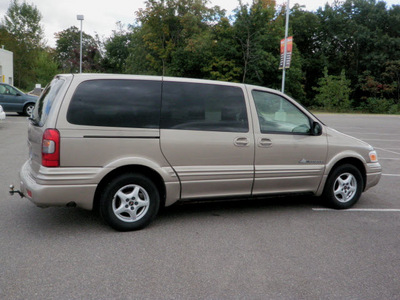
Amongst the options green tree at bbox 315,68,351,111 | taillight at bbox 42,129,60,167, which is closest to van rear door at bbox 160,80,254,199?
taillight at bbox 42,129,60,167

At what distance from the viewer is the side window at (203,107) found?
4.71 m

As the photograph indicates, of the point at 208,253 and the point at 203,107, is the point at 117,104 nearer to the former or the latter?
the point at 203,107

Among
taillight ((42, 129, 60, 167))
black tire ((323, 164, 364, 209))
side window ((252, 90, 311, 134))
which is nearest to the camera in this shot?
taillight ((42, 129, 60, 167))

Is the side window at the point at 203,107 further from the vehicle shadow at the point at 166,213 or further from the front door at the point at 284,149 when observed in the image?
the vehicle shadow at the point at 166,213

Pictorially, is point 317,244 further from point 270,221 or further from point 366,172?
point 366,172

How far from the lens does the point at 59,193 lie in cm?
418

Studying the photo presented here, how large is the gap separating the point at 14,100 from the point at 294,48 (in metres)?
32.3

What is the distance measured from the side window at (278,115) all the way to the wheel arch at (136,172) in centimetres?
147

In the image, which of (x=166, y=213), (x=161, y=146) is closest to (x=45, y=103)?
(x=161, y=146)

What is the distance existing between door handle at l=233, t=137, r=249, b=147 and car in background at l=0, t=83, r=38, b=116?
1675 centimetres

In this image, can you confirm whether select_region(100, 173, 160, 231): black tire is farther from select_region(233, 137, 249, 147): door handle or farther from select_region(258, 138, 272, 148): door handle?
select_region(258, 138, 272, 148): door handle

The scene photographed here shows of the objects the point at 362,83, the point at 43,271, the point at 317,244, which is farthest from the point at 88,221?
the point at 362,83

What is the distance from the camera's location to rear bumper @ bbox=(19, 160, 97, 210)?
4152mm

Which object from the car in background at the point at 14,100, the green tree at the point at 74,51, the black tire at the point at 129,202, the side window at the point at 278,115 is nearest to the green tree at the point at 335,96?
the car in background at the point at 14,100
